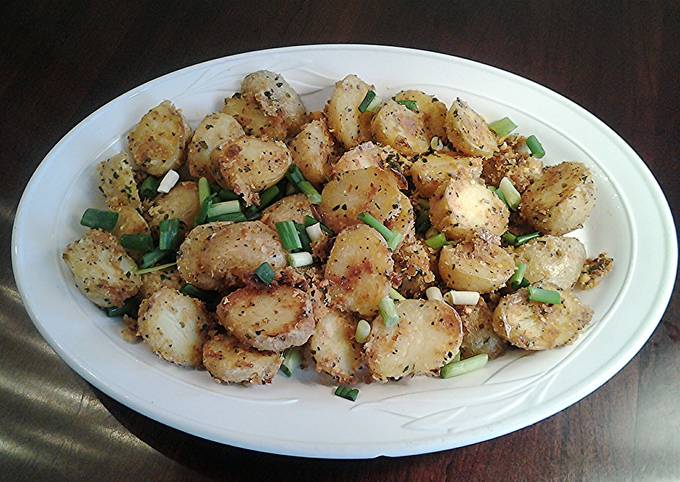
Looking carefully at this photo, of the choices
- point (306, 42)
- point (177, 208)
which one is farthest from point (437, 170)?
point (306, 42)

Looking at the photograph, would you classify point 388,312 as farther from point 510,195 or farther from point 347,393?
point 510,195

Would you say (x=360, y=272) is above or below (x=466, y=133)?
below

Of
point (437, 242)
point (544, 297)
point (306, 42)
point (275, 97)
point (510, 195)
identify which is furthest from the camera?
point (306, 42)

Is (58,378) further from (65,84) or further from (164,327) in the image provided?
Result: (65,84)

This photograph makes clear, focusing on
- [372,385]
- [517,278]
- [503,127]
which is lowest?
[372,385]

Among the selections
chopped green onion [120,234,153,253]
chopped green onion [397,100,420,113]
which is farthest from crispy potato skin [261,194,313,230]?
chopped green onion [397,100,420,113]

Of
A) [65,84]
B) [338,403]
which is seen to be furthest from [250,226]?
[65,84]

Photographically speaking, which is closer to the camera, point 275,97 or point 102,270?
point 102,270
